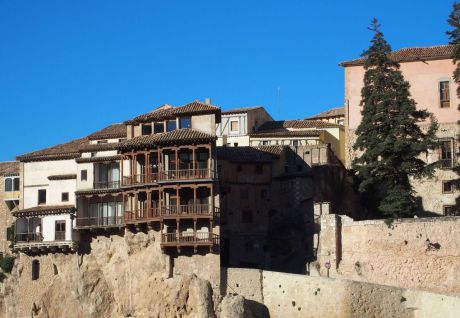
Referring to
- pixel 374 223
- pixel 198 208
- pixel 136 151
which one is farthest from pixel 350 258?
pixel 136 151

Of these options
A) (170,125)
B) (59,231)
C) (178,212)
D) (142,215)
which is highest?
(170,125)

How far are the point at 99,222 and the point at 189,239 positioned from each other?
29.4ft

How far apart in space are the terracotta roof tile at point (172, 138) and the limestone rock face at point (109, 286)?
585 centimetres

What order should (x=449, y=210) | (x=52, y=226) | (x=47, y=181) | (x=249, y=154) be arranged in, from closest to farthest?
(x=449, y=210) < (x=52, y=226) < (x=249, y=154) < (x=47, y=181)

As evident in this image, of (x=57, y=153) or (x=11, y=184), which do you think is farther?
(x=11, y=184)

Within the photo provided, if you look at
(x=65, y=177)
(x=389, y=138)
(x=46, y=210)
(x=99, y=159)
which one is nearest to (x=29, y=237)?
(x=46, y=210)

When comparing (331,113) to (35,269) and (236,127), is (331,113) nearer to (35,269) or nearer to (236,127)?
(236,127)

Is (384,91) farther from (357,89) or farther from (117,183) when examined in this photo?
(117,183)

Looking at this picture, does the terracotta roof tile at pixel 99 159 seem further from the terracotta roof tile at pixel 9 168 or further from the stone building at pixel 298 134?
the stone building at pixel 298 134

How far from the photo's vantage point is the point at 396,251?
56.2m

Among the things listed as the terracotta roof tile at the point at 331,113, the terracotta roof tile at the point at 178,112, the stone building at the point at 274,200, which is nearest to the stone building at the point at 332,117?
the terracotta roof tile at the point at 331,113

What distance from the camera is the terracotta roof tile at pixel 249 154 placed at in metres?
67.3

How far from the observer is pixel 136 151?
62312 mm

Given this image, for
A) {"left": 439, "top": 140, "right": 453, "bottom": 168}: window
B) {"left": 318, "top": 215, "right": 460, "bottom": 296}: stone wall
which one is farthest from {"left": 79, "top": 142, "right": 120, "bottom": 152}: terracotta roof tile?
{"left": 439, "top": 140, "right": 453, "bottom": 168}: window
